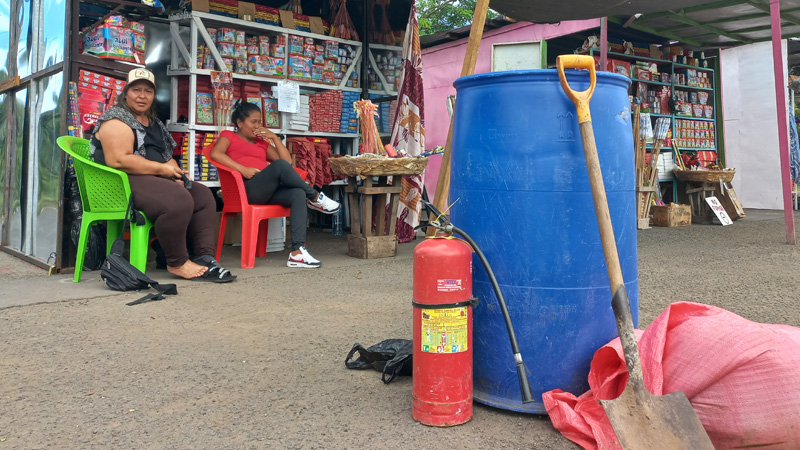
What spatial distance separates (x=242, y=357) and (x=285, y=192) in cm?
263

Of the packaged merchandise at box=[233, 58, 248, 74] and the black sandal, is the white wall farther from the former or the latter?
the black sandal

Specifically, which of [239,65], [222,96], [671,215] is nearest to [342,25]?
[239,65]

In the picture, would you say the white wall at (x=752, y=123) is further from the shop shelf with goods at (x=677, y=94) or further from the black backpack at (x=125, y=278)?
the black backpack at (x=125, y=278)

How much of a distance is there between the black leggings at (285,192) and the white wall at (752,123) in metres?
8.91

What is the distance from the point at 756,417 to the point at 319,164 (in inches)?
214

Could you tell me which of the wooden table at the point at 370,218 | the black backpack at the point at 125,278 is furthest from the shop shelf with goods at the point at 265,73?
the black backpack at the point at 125,278

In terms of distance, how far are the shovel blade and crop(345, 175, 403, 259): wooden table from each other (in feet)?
12.8

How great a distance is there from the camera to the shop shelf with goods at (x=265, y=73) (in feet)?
19.8

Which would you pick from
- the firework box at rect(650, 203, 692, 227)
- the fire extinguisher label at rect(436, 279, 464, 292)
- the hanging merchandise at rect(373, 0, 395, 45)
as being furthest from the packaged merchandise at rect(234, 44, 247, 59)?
the firework box at rect(650, 203, 692, 227)

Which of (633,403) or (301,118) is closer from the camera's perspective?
(633,403)

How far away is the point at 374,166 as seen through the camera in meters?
5.36

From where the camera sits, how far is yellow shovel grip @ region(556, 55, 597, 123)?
2025mm

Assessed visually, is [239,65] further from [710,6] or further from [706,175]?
[706,175]

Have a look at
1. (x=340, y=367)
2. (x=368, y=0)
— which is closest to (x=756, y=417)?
(x=340, y=367)
